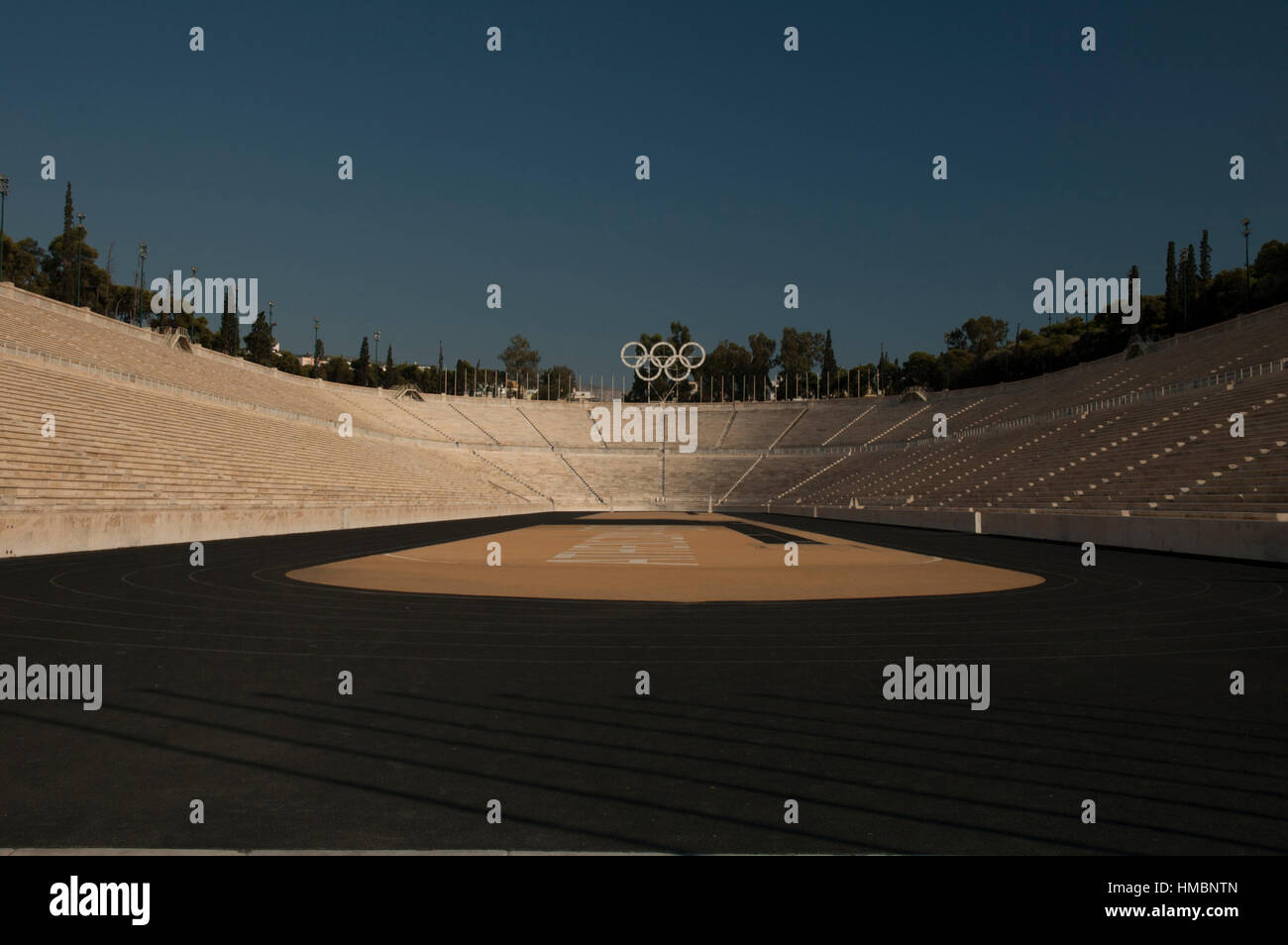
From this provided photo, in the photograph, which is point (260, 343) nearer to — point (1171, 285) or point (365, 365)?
point (365, 365)

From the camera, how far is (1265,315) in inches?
1836

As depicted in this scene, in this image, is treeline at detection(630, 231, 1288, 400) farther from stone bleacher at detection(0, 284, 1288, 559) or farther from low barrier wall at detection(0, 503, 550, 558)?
low barrier wall at detection(0, 503, 550, 558)

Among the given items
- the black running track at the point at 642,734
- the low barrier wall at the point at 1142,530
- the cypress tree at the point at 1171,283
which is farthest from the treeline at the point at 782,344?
the black running track at the point at 642,734

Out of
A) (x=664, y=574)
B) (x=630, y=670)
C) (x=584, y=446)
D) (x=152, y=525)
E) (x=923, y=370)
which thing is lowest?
(x=664, y=574)

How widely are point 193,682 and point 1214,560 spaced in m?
23.0

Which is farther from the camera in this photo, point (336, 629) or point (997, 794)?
point (336, 629)

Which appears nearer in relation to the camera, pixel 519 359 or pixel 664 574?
pixel 664 574

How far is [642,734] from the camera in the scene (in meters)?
5.86

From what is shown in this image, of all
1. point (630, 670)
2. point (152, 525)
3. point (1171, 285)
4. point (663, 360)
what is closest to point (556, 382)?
point (663, 360)

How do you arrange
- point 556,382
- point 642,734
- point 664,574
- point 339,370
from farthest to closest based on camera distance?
1. point 556,382
2. point 339,370
3. point 664,574
4. point 642,734

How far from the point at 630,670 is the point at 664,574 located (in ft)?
31.5

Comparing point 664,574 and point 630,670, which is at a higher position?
point 630,670
